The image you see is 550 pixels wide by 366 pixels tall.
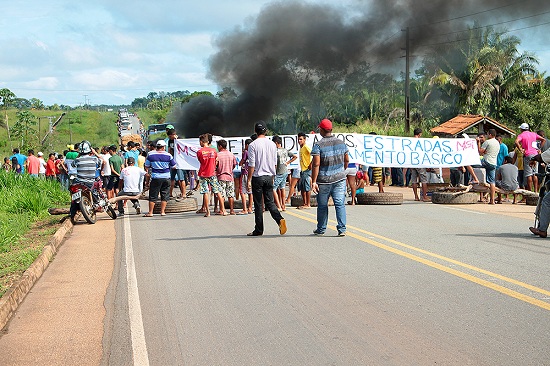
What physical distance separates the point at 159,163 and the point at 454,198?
7.27m

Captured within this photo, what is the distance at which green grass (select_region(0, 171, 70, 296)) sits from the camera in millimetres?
10028

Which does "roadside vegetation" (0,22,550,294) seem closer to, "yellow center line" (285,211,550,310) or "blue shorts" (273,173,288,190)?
"blue shorts" (273,173,288,190)

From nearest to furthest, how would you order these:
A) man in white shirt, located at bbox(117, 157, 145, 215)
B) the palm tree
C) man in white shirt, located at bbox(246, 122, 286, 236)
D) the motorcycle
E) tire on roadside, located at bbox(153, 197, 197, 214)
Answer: man in white shirt, located at bbox(246, 122, 286, 236) → the motorcycle → man in white shirt, located at bbox(117, 157, 145, 215) → tire on roadside, located at bbox(153, 197, 197, 214) → the palm tree

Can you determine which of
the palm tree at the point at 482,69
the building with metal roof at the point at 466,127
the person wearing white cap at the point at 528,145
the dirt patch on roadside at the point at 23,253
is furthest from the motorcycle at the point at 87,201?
the palm tree at the point at 482,69

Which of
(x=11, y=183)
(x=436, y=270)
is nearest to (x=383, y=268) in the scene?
(x=436, y=270)

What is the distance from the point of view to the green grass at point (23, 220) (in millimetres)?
10028

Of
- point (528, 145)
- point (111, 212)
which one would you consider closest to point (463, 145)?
point (528, 145)

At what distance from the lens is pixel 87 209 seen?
15297mm

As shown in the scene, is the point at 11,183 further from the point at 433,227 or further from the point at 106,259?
the point at 433,227

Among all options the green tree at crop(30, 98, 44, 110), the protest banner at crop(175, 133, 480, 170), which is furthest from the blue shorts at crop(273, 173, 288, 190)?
the green tree at crop(30, 98, 44, 110)

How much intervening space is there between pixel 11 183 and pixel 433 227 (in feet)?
45.9

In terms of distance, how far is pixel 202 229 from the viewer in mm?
13594

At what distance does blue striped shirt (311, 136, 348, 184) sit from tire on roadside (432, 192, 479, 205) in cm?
717

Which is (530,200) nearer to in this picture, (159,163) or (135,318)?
(159,163)
